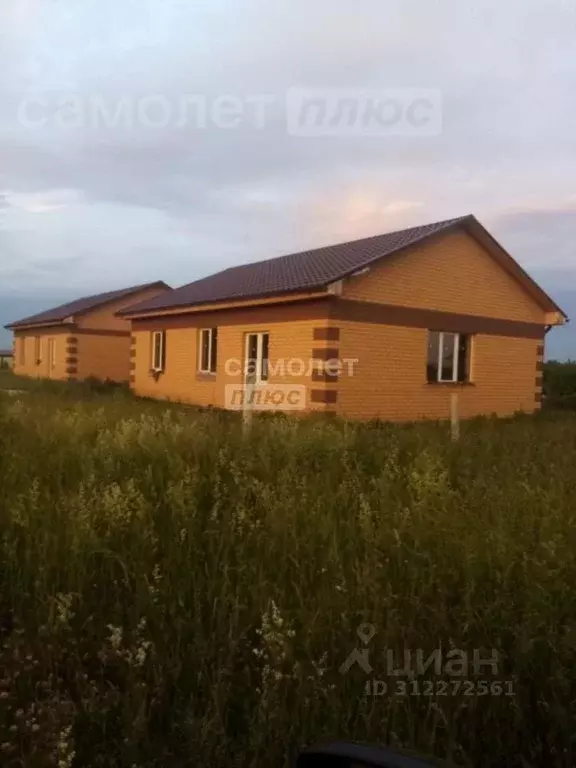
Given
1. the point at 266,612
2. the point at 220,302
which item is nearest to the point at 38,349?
the point at 220,302

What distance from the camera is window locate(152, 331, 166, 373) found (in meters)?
18.6

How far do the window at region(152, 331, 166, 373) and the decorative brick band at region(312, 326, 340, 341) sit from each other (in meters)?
7.26

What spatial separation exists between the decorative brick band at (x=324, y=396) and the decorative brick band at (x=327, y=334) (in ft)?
3.48

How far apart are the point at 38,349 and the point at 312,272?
21.0 meters

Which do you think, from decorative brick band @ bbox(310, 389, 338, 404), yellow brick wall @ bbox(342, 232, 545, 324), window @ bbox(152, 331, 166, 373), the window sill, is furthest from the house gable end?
window @ bbox(152, 331, 166, 373)

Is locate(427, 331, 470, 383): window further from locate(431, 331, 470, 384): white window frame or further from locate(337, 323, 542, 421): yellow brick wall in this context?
locate(337, 323, 542, 421): yellow brick wall

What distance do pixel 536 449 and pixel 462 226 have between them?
8493 mm

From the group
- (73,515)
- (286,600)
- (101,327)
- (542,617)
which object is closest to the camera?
(542,617)

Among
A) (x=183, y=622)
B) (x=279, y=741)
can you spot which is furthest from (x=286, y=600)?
(x=279, y=741)

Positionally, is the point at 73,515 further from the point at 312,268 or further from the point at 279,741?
the point at 312,268

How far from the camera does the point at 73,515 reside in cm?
407

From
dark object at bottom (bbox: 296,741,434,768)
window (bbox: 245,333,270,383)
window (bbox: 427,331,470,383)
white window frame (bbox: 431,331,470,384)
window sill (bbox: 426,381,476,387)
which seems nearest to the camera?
dark object at bottom (bbox: 296,741,434,768)

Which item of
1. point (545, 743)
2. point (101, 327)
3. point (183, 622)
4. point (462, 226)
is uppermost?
point (462, 226)

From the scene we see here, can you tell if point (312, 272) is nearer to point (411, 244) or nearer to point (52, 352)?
point (411, 244)
